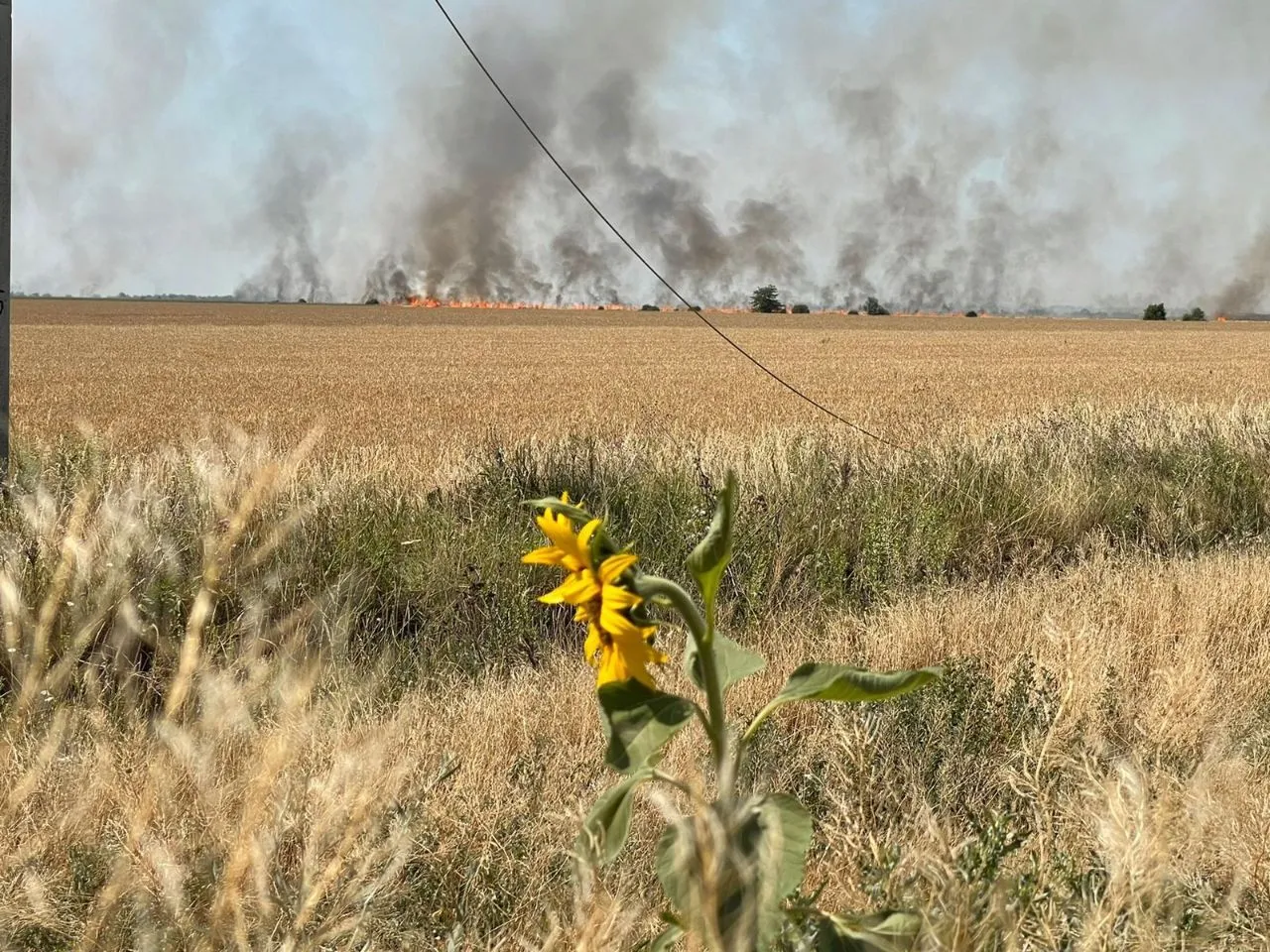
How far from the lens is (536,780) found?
3.26m

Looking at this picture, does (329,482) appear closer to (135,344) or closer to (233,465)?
(233,465)

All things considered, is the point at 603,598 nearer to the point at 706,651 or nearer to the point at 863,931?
the point at 706,651

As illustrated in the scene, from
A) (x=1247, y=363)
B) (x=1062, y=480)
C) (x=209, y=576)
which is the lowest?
(x=209, y=576)

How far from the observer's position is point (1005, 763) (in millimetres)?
3568

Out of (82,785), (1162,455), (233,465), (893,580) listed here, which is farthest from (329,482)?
(1162,455)

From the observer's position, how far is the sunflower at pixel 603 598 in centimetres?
142

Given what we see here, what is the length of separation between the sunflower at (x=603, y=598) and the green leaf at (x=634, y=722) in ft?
0.07

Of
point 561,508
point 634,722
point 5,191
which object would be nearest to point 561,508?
point 561,508

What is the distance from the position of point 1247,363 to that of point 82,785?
39710 millimetres

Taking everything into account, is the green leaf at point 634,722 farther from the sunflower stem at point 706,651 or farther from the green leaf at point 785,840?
the green leaf at point 785,840

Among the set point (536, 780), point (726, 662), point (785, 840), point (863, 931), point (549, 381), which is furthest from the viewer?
point (549, 381)

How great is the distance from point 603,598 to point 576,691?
2795 millimetres

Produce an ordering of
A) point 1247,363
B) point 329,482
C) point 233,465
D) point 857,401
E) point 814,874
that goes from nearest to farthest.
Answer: point 814,874 < point 329,482 < point 233,465 < point 857,401 < point 1247,363

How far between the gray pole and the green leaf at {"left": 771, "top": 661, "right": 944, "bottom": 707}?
5516mm
